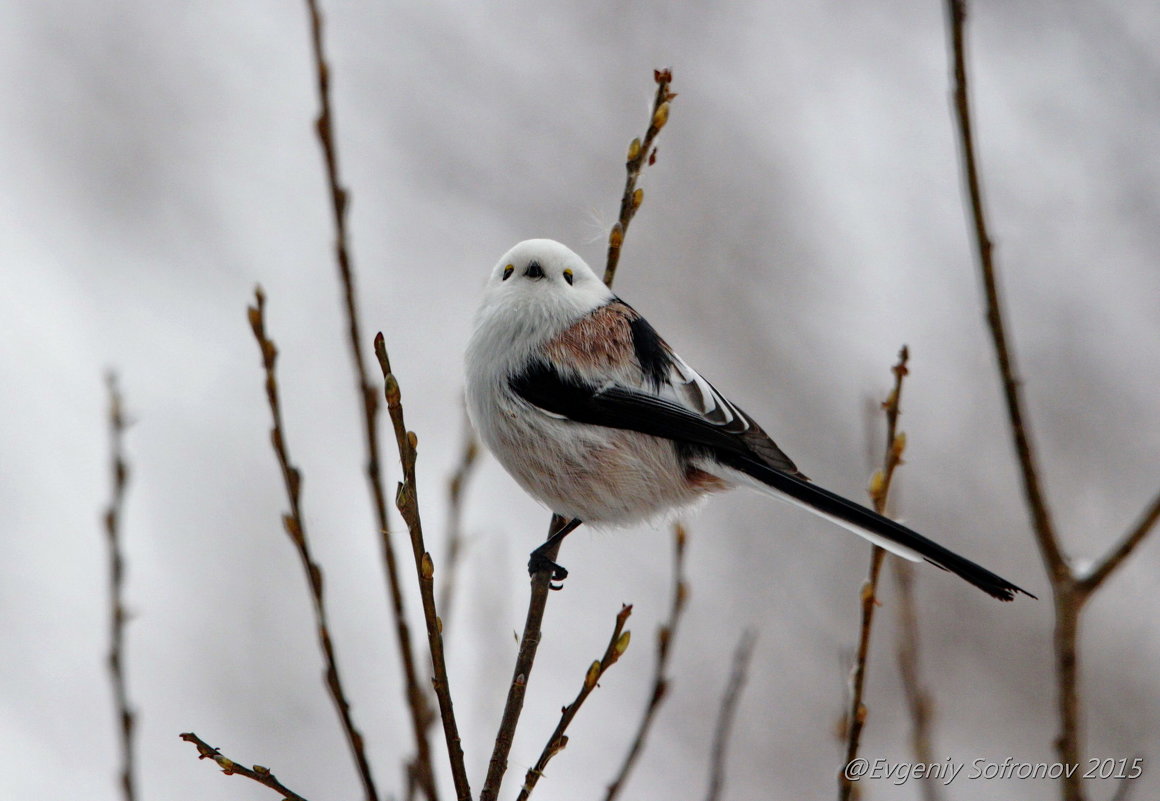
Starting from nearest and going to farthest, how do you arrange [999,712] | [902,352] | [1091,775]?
[902,352], [1091,775], [999,712]

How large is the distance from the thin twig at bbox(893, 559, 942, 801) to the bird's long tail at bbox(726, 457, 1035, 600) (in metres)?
0.08

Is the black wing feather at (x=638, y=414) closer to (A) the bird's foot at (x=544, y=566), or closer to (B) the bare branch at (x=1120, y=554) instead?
(A) the bird's foot at (x=544, y=566)

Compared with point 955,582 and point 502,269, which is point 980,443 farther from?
point 502,269

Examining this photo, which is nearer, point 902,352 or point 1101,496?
point 902,352

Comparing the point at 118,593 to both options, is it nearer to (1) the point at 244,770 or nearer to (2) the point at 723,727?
(1) the point at 244,770

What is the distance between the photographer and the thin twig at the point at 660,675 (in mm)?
1415

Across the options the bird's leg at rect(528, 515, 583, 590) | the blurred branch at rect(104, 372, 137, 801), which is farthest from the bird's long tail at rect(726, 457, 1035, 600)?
the blurred branch at rect(104, 372, 137, 801)

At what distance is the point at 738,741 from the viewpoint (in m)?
4.95

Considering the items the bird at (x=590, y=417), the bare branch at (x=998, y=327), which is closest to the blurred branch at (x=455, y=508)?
the bird at (x=590, y=417)

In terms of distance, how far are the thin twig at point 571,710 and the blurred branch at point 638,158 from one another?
826mm

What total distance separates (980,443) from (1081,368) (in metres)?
0.66

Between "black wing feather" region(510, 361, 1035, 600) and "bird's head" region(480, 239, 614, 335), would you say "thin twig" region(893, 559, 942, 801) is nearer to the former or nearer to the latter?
"black wing feather" region(510, 361, 1035, 600)

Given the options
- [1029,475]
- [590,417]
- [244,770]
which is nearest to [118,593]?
[244,770]

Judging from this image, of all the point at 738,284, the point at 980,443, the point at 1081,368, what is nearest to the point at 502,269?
the point at 738,284
